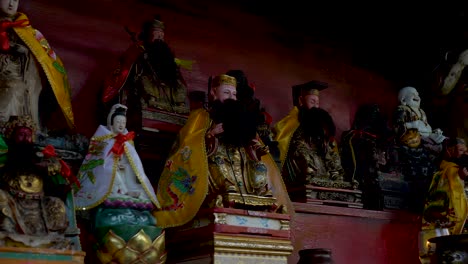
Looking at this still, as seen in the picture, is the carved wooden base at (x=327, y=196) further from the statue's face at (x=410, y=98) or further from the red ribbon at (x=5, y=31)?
the red ribbon at (x=5, y=31)

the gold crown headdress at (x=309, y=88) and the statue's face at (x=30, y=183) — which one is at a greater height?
the gold crown headdress at (x=309, y=88)

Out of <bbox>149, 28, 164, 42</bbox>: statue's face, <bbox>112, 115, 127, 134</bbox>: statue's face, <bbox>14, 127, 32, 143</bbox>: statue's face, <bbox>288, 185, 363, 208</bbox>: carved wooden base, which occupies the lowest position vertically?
<bbox>288, 185, 363, 208</bbox>: carved wooden base

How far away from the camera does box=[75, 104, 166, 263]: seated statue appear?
455 centimetres

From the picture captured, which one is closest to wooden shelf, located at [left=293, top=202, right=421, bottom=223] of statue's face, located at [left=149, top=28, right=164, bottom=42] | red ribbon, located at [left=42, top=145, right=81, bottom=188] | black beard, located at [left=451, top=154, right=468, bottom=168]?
black beard, located at [left=451, top=154, right=468, bottom=168]

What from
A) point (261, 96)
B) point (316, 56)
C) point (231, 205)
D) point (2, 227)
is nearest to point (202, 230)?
point (231, 205)

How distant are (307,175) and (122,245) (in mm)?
2339

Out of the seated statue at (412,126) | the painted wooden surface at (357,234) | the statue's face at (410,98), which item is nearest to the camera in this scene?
the painted wooden surface at (357,234)

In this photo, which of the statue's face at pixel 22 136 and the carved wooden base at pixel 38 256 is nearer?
the carved wooden base at pixel 38 256

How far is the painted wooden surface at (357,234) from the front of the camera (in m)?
6.03

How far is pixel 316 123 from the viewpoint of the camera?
6605 millimetres

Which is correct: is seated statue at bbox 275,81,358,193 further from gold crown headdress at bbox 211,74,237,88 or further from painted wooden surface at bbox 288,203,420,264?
gold crown headdress at bbox 211,74,237,88

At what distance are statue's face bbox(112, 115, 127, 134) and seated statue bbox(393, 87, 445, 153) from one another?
3.38 metres

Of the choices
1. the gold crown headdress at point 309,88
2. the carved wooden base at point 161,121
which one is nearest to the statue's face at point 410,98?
the gold crown headdress at point 309,88

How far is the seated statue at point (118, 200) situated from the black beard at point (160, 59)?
101 centimetres
